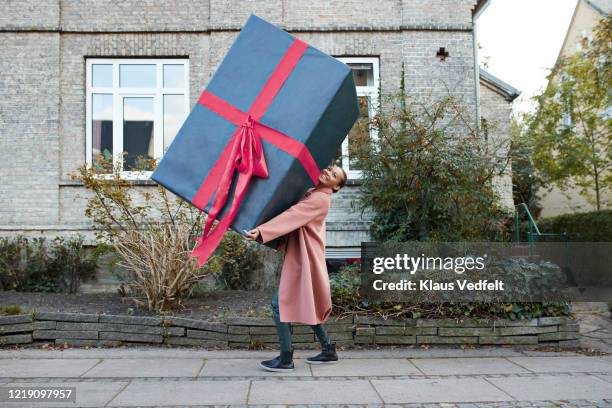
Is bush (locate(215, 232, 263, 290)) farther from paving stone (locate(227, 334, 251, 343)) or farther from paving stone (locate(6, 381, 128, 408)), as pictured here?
paving stone (locate(6, 381, 128, 408))

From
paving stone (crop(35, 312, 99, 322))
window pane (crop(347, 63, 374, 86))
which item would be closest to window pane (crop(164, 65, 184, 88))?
window pane (crop(347, 63, 374, 86))

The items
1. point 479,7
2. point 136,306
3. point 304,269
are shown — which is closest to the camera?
point 304,269

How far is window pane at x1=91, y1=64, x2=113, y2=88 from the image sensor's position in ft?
32.8

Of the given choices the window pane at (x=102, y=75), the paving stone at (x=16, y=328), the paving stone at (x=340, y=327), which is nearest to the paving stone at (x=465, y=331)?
the paving stone at (x=340, y=327)

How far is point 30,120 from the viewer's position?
9633 mm

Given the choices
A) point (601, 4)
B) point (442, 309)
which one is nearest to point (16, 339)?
point (442, 309)

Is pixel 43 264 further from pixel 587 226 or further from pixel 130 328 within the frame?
pixel 587 226

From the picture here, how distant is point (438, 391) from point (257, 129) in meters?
2.49

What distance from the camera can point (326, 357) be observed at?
5160 mm

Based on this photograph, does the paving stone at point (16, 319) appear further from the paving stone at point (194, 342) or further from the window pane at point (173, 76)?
the window pane at point (173, 76)

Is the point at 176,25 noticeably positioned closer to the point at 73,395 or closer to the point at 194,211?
the point at 194,211

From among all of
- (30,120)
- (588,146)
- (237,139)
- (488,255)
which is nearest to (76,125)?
(30,120)

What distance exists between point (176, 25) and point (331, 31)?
8.98 ft

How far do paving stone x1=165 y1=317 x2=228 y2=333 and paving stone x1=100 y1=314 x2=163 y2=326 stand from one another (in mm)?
117
